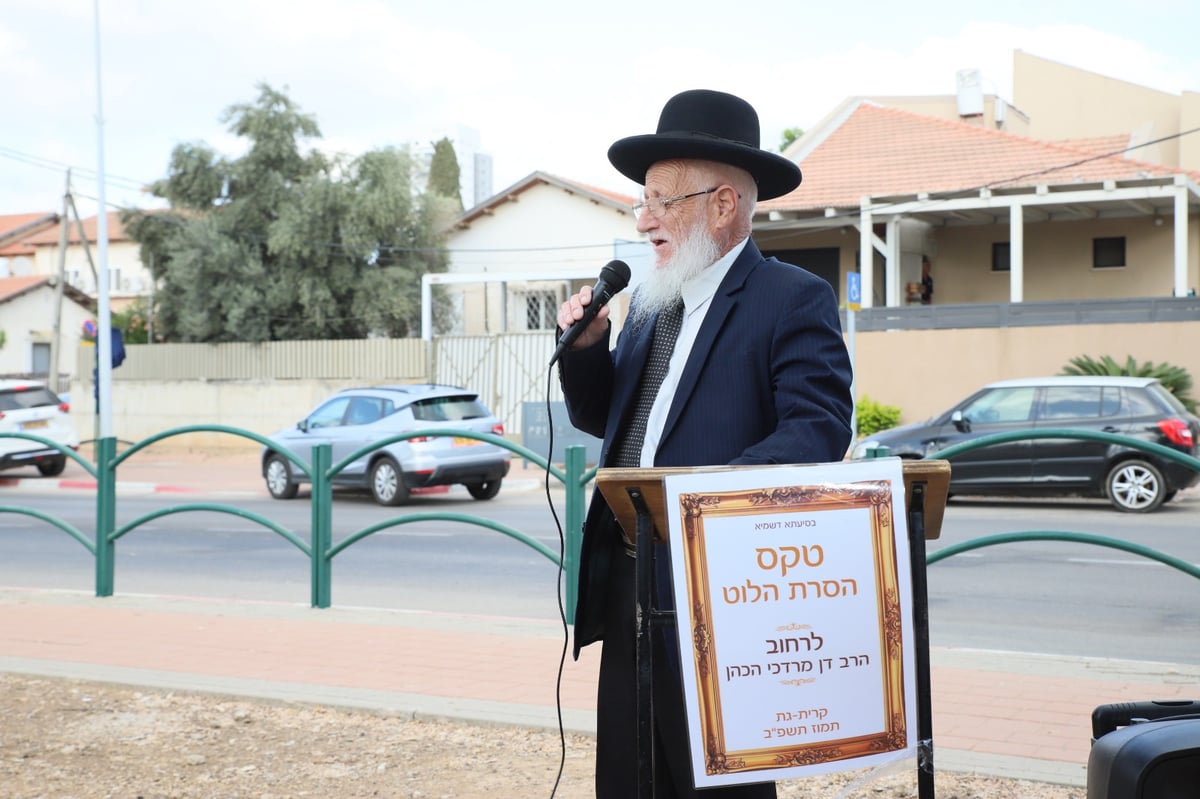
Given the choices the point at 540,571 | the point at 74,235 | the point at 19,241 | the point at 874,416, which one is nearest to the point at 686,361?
the point at 540,571

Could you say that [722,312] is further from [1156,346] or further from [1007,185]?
[1007,185]

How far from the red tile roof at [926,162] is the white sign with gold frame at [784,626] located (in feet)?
72.2

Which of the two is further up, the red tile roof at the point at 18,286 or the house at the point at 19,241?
the house at the point at 19,241

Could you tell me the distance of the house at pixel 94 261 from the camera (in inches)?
2212

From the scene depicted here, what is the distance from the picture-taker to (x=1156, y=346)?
21719 mm

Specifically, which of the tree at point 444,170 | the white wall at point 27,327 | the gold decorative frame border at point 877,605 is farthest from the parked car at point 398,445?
the white wall at point 27,327

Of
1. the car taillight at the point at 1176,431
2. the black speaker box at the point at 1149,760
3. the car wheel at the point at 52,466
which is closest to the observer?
the black speaker box at the point at 1149,760

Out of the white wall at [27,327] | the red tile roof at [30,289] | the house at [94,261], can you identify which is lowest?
the white wall at [27,327]

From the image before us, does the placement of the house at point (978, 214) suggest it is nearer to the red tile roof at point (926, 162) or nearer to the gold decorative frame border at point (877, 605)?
the red tile roof at point (926, 162)

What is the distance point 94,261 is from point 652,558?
56.3 meters

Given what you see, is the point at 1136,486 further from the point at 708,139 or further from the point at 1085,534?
the point at 708,139

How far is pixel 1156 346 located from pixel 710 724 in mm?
21379

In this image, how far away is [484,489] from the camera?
57.3 ft

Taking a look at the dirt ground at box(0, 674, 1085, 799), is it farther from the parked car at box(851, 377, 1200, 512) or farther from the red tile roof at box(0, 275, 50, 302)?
the red tile roof at box(0, 275, 50, 302)
